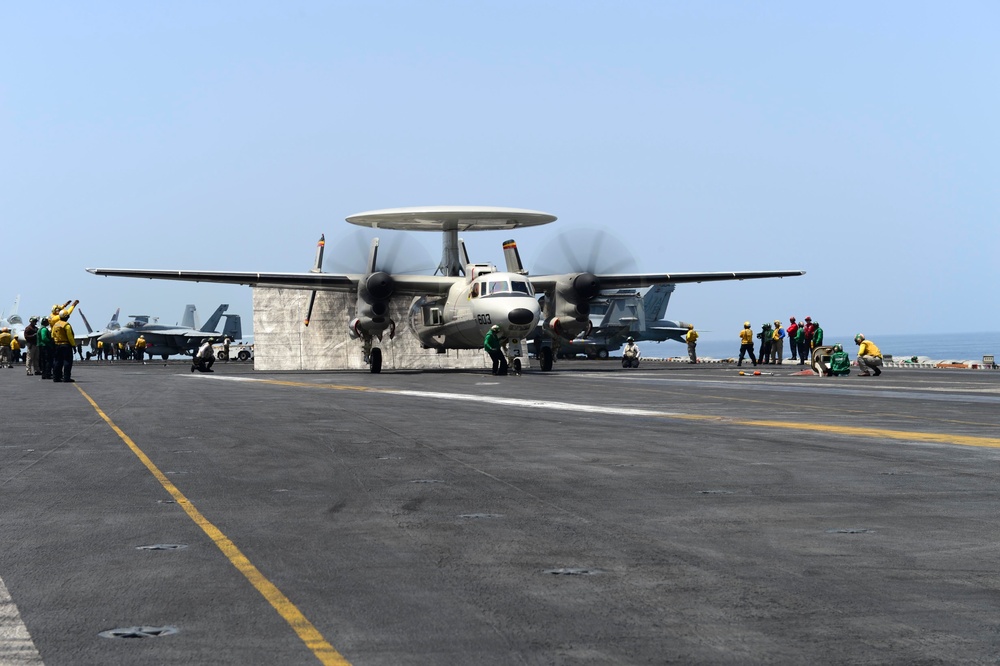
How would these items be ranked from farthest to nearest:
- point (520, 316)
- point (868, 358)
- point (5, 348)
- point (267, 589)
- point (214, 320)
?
point (214, 320) → point (5, 348) → point (520, 316) → point (868, 358) → point (267, 589)

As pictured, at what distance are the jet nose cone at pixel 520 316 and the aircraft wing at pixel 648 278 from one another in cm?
722

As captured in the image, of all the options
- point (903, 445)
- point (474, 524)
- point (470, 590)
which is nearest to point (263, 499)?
point (474, 524)

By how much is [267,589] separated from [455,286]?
125 feet

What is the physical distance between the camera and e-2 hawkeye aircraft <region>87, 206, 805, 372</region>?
40625 millimetres

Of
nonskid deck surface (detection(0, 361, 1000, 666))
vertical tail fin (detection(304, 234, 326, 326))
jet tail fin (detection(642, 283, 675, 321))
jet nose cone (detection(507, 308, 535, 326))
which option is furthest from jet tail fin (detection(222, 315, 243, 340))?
nonskid deck surface (detection(0, 361, 1000, 666))

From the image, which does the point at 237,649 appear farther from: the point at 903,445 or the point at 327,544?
the point at 903,445

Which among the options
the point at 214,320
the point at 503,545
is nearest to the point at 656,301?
the point at 214,320

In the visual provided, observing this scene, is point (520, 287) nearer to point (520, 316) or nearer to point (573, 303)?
point (520, 316)

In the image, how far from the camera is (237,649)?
16.1ft

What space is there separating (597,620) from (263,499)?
16.2ft

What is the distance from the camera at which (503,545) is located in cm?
735

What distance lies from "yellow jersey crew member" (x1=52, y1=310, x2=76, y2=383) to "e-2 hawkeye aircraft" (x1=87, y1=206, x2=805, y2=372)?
6.68m

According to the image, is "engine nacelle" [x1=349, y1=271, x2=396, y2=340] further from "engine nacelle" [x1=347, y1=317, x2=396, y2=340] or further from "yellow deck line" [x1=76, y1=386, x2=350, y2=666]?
"yellow deck line" [x1=76, y1=386, x2=350, y2=666]

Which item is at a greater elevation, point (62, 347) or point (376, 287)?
point (376, 287)
